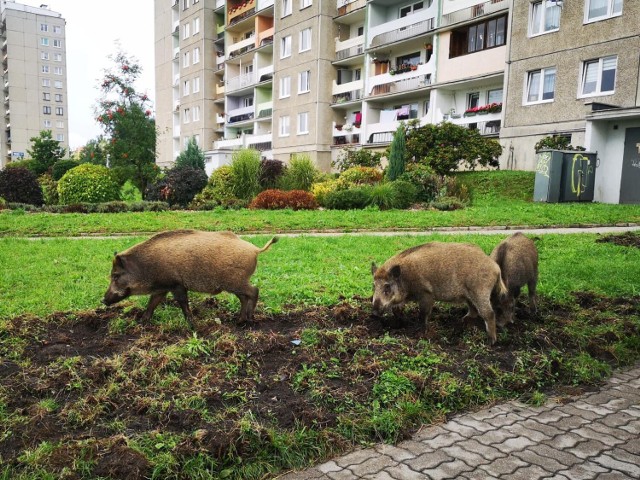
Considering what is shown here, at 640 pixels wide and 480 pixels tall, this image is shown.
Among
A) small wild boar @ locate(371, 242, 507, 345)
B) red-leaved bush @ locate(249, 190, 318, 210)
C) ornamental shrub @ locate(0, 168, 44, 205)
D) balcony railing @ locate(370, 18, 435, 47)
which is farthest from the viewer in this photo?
balcony railing @ locate(370, 18, 435, 47)

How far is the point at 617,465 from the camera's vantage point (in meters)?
3.25

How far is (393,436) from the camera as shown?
11.9 ft

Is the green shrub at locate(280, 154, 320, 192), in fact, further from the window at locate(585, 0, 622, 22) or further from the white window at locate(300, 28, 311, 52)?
the white window at locate(300, 28, 311, 52)

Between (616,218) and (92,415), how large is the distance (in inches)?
582

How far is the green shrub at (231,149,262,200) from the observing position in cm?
2353

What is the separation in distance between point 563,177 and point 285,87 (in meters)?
29.9

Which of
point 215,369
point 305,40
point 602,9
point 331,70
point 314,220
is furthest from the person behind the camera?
point 305,40

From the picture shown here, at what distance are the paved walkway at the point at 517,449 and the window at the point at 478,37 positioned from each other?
28.6 metres

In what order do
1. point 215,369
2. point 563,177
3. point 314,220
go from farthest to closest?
point 563,177 < point 314,220 < point 215,369

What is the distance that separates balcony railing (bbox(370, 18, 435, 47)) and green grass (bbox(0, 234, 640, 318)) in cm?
2469

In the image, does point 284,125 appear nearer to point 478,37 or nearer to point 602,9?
point 478,37

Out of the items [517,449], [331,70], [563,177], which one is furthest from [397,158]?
[331,70]

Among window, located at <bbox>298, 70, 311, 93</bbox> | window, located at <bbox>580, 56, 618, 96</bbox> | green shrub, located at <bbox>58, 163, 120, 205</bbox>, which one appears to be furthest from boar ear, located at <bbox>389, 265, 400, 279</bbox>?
window, located at <bbox>298, 70, 311, 93</bbox>

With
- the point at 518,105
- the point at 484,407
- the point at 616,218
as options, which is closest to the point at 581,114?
the point at 518,105
